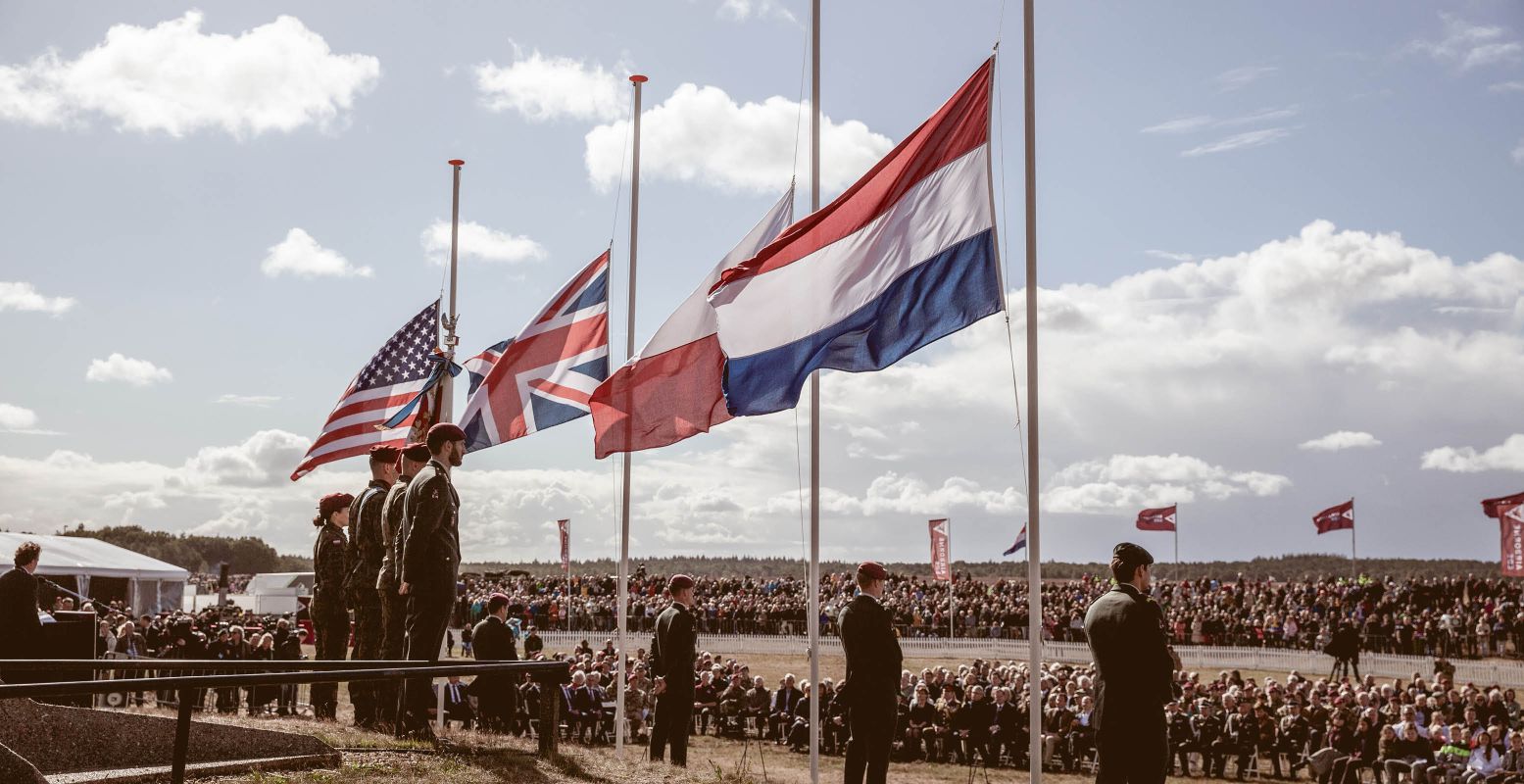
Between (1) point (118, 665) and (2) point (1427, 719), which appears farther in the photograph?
(2) point (1427, 719)

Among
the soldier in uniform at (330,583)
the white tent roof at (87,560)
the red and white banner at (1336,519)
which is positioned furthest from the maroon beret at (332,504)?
the red and white banner at (1336,519)

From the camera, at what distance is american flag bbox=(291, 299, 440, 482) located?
55.9 feet

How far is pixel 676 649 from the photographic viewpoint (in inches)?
428

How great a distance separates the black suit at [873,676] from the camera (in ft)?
27.4

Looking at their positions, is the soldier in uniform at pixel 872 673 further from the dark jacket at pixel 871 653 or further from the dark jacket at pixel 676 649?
the dark jacket at pixel 676 649

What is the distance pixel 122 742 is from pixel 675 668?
182 inches

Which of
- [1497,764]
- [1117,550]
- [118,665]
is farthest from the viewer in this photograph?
[1497,764]

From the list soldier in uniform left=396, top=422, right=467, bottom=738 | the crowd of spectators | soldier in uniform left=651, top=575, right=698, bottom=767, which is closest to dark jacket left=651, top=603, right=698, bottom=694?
soldier in uniform left=651, top=575, right=698, bottom=767

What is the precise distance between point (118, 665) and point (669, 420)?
5.51 m

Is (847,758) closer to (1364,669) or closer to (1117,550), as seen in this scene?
(1117,550)

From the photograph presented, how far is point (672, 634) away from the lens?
10891mm

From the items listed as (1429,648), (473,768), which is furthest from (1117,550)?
(1429,648)

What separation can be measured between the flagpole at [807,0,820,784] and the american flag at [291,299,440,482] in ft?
25.0

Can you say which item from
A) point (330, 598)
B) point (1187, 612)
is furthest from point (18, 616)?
point (1187, 612)
